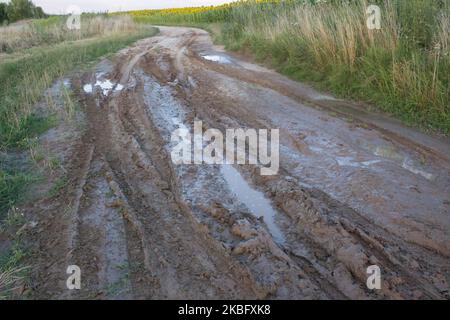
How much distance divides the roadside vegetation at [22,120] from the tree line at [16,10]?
2148 centimetres

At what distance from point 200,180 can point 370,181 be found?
1999 millimetres

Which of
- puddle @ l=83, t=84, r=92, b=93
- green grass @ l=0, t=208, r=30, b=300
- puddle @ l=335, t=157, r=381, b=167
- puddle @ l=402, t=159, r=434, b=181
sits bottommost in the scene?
green grass @ l=0, t=208, r=30, b=300

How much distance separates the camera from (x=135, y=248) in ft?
13.5

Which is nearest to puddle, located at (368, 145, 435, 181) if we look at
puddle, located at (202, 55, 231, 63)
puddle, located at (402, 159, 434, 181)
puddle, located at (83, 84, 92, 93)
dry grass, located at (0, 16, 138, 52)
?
puddle, located at (402, 159, 434, 181)

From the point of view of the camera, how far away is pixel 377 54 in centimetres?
845

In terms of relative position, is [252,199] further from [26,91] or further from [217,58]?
[217,58]

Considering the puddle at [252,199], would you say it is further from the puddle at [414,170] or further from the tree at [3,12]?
the tree at [3,12]

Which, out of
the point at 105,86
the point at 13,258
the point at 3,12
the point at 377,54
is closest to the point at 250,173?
the point at 13,258

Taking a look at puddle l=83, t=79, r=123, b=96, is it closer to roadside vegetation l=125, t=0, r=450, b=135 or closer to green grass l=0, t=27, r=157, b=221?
green grass l=0, t=27, r=157, b=221

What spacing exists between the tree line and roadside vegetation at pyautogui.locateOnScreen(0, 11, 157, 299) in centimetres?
2148

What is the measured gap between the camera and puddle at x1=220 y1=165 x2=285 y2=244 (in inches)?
172

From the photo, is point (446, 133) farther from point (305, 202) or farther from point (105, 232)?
point (105, 232)

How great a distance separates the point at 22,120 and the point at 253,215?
516cm
